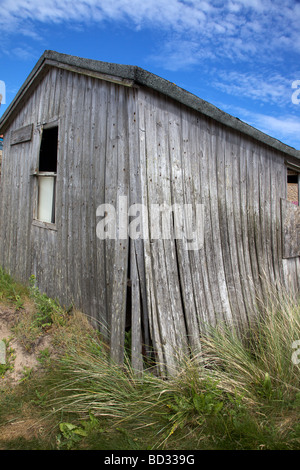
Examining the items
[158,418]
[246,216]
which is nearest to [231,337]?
[158,418]

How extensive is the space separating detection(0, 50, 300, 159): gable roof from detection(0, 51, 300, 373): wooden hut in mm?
16

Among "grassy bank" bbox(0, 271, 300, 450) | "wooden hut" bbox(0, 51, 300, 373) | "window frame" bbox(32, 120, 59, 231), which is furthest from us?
"window frame" bbox(32, 120, 59, 231)

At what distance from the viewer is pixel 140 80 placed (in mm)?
3742

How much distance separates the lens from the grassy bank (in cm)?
297

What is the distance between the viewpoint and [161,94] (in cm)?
407

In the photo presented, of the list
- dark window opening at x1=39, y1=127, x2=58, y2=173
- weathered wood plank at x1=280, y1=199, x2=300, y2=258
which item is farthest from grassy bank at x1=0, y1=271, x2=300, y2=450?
dark window opening at x1=39, y1=127, x2=58, y2=173

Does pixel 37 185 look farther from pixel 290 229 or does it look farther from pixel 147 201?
pixel 290 229

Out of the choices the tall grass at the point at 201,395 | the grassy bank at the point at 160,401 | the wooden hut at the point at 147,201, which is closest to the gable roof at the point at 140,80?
the wooden hut at the point at 147,201

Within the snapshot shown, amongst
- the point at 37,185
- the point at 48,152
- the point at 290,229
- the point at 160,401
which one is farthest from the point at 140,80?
the point at 48,152

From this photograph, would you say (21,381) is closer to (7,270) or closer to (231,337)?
(231,337)

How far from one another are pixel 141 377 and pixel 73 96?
405cm

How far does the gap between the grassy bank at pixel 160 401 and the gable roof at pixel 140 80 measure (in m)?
2.71

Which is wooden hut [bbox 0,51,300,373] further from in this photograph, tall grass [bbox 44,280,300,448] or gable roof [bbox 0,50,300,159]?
tall grass [bbox 44,280,300,448]

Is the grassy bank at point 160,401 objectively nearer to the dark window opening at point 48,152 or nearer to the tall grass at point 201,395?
the tall grass at point 201,395
